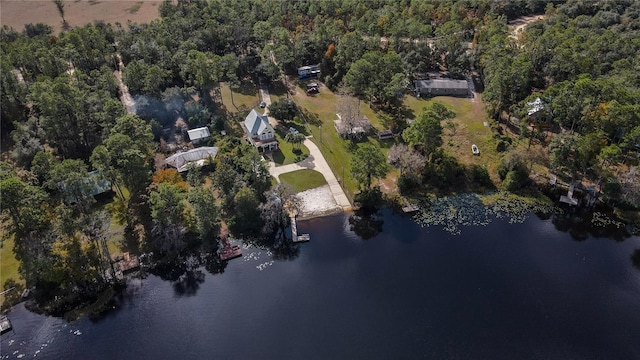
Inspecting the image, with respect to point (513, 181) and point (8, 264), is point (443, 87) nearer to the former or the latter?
point (513, 181)

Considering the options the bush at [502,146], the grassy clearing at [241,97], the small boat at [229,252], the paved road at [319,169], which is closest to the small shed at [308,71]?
the grassy clearing at [241,97]

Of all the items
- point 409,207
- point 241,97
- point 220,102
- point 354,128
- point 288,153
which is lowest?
point 409,207

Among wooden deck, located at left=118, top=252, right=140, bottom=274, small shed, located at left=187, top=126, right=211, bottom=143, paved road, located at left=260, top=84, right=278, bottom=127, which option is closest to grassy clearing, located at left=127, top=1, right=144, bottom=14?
paved road, located at left=260, top=84, right=278, bottom=127

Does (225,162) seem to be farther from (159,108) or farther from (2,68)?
(2,68)

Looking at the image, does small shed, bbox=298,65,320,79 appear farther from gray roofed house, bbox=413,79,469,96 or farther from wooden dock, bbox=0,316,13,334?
wooden dock, bbox=0,316,13,334

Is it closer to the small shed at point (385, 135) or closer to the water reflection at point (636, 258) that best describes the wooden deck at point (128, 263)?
the small shed at point (385, 135)

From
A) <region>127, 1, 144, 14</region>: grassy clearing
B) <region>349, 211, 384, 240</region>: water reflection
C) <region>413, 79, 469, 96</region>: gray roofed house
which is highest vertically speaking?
<region>127, 1, 144, 14</region>: grassy clearing

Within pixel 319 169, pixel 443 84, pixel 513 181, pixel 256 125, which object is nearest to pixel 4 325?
pixel 256 125
